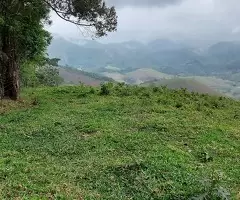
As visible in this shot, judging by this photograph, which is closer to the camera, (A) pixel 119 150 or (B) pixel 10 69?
(A) pixel 119 150

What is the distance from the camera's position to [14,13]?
16.7 m

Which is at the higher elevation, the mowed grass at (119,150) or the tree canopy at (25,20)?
the tree canopy at (25,20)

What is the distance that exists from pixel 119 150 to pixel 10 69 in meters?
9.02

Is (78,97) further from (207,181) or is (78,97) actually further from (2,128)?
(207,181)

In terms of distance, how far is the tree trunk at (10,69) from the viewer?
17.5m

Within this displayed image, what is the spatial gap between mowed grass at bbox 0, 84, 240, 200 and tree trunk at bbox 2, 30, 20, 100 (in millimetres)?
1042

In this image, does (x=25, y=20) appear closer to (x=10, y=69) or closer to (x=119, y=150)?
(x=10, y=69)

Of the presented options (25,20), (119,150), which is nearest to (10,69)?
(25,20)

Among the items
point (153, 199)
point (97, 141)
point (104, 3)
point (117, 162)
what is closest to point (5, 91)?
point (104, 3)

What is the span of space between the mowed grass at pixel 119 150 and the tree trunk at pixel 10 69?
3.42 ft

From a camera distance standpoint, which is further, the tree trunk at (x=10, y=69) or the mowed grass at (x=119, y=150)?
the tree trunk at (x=10, y=69)

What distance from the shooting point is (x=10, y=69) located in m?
17.8

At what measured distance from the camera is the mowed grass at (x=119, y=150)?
25.2ft

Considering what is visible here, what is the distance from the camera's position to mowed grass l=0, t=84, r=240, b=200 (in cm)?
769
